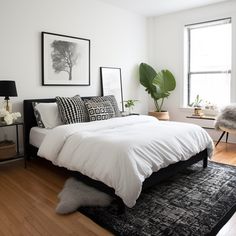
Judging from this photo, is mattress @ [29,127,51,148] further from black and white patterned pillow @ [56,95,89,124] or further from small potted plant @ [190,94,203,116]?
small potted plant @ [190,94,203,116]

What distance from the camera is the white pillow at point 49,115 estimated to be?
11.2ft

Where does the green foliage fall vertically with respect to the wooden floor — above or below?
above

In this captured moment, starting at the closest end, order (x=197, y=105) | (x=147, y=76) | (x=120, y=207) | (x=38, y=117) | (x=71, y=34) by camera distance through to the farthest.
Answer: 1. (x=120, y=207)
2. (x=38, y=117)
3. (x=71, y=34)
4. (x=197, y=105)
5. (x=147, y=76)

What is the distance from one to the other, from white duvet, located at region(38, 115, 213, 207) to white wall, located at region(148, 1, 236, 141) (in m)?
2.38

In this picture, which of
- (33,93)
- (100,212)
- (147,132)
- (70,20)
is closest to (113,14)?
(70,20)

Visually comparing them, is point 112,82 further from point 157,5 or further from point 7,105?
point 7,105

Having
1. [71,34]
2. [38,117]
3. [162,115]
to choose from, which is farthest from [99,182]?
[162,115]

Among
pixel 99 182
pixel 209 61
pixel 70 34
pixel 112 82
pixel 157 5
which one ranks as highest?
pixel 157 5

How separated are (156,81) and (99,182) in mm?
3349

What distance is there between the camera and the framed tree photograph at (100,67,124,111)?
4.75 metres

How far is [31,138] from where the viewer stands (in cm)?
350

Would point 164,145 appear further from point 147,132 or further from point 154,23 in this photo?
point 154,23

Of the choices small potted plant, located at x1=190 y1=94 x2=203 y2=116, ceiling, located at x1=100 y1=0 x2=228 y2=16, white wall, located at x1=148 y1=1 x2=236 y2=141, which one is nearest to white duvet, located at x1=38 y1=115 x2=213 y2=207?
small potted plant, located at x1=190 y1=94 x2=203 y2=116

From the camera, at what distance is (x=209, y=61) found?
16.4ft
